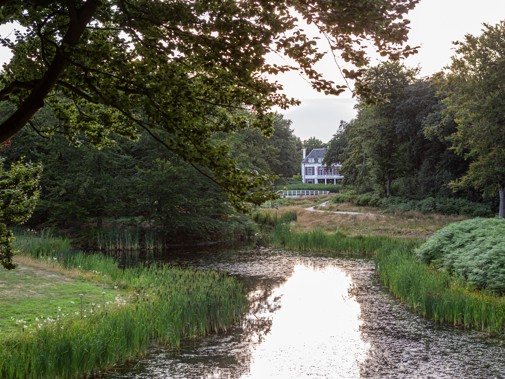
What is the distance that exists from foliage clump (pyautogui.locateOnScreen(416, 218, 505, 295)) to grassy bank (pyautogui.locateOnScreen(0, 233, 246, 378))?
706cm

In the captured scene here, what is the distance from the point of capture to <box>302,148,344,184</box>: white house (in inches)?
4390

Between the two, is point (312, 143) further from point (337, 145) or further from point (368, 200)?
point (368, 200)

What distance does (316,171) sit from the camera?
371 ft

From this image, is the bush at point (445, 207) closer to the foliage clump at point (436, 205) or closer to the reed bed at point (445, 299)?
the foliage clump at point (436, 205)

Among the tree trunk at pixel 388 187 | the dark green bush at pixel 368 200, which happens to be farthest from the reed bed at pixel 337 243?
the tree trunk at pixel 388 187

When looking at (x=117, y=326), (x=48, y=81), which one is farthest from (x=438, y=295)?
(x=48, y=81)

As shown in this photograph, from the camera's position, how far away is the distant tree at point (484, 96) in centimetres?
2948

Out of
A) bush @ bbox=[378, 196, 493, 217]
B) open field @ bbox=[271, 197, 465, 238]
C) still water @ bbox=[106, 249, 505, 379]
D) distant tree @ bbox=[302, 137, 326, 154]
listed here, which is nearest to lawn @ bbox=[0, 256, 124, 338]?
still water @ bbox=[106, 249, 505, 379]

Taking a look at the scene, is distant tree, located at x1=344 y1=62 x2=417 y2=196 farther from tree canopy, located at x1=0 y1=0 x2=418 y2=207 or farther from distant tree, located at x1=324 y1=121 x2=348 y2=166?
tree canopy, located at x1=0 y1=0 x2=418 y2=207

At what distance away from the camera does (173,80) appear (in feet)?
23.4

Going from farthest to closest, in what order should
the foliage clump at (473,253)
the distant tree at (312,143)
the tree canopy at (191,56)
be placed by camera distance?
the distant tree at (312,143)
the foliage clump at (473,253)
the tree canopy at (191,56)

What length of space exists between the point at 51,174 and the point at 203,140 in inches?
1173

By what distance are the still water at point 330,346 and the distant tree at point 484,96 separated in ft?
51.5

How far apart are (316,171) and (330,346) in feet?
334
